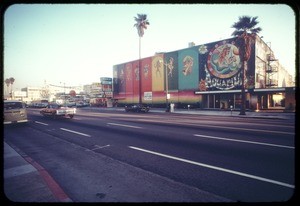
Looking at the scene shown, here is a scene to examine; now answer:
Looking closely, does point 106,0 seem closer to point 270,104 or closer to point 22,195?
point 22,195

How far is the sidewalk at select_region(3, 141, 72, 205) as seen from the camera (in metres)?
4.37

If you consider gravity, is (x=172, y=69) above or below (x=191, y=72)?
above

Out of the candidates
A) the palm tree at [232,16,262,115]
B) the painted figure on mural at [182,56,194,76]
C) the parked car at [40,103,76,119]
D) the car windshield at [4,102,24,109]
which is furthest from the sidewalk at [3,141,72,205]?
the painted figure on mural at [182,56,194,76]

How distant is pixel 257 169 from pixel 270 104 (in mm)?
33082

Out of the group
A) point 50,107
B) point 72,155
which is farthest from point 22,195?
point 50,107

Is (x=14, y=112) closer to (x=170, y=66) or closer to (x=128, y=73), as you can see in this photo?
(x=170, y=66)

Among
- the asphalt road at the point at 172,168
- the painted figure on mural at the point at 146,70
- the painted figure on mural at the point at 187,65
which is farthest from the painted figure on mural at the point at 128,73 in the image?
the asphalt road at the point at 172,168

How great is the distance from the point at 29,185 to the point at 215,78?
112 feet

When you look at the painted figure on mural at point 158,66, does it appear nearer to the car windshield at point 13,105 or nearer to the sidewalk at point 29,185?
the car windshield at point 13,105

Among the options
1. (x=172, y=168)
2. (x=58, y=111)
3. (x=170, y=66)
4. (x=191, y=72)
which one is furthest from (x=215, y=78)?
(x=172, y=168)

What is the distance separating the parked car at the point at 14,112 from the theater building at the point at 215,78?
21.8m

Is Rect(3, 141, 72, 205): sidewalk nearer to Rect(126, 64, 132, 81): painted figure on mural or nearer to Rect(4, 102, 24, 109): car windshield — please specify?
Rect(4, 102, 24, 109): car windshield

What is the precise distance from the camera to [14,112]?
15734 millimetres

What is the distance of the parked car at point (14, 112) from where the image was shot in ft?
50.6
